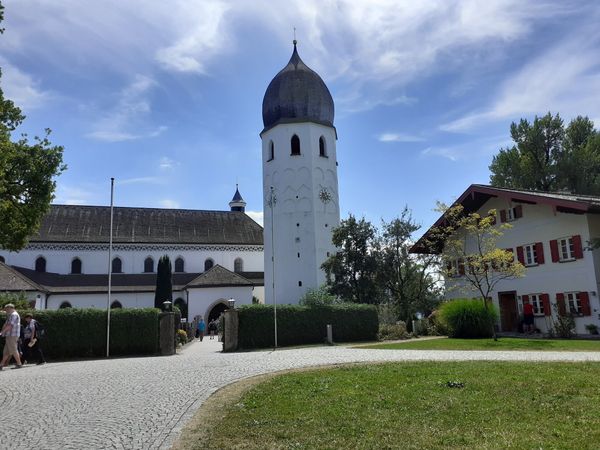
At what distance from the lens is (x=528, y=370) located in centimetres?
1127

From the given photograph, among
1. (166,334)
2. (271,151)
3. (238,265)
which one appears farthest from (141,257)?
(166,334)

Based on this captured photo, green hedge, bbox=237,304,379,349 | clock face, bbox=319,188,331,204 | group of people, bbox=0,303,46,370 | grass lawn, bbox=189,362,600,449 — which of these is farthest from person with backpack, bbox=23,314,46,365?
clock face, bbox=319,188,331,204

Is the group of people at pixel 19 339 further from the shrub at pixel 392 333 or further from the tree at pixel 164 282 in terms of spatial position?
the tree at pixel 164 282

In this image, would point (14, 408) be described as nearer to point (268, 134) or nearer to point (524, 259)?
point (524, 259)

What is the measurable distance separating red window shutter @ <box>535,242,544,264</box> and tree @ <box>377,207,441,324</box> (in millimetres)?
7041

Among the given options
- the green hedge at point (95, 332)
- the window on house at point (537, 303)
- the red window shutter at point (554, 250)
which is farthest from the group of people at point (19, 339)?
the red window shutter at point (554, 250)

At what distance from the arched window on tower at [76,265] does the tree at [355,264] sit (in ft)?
103

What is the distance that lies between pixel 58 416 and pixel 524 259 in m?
25.9

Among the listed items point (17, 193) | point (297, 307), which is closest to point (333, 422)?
point (297, 307)

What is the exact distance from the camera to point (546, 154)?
46625 millimetres

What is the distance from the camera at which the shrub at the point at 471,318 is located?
83.3 feet

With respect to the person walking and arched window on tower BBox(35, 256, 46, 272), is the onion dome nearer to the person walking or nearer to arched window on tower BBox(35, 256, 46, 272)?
arched window on tower BBox(35, 256, 46, 272)

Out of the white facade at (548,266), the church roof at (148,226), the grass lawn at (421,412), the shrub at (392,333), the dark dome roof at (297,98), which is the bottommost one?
the grass lawn at (421,412)

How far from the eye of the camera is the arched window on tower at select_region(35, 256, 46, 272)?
176 ft
